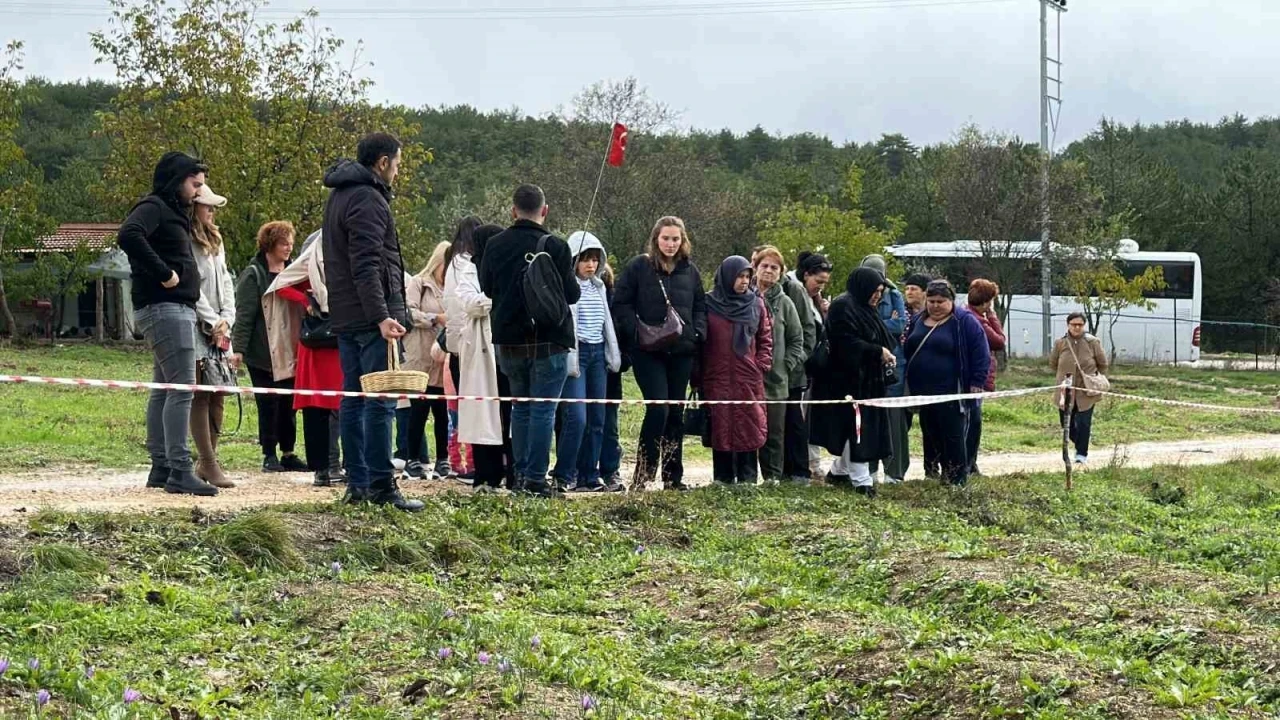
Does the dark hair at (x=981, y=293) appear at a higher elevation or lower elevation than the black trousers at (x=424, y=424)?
higher

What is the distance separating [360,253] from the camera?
8.13 metres

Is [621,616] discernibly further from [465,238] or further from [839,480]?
[839,480]

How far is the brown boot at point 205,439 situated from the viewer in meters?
9.31

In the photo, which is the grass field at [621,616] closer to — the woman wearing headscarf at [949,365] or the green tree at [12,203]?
the woman wearing headscarf at [949,365]

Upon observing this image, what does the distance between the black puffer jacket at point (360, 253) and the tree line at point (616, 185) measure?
2622cm

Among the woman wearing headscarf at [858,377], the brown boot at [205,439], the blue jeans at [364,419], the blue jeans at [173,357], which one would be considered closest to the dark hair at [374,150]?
the blue jeans at [364,419]

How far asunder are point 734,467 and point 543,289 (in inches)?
105

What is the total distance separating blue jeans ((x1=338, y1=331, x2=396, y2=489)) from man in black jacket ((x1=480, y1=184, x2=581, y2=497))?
1244mm

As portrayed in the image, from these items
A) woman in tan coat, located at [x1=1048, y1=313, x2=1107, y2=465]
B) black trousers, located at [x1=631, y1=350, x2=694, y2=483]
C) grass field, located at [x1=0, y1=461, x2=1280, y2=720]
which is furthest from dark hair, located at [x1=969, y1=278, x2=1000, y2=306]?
grass field, located at [x1=0, y1=461, x2=1280, y2=720]

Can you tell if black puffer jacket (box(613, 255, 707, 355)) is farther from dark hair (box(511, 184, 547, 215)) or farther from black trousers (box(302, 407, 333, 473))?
black trousers (box(302, 407, 333, 473))

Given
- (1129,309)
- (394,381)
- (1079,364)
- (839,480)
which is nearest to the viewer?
(394,381)

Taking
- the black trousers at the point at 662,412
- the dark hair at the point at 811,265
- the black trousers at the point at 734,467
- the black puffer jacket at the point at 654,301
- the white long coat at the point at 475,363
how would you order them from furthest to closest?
1. the dark hair at the point at 811,265
2. the black trousers at the point at 734,467
3. the black trousers at the point at 662,412
4. the black puffer jacket at the point at 654,301
5. the white long coat at the point at 475,363

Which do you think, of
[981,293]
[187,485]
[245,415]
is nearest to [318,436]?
[187,485]

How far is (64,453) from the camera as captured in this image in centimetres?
1273
